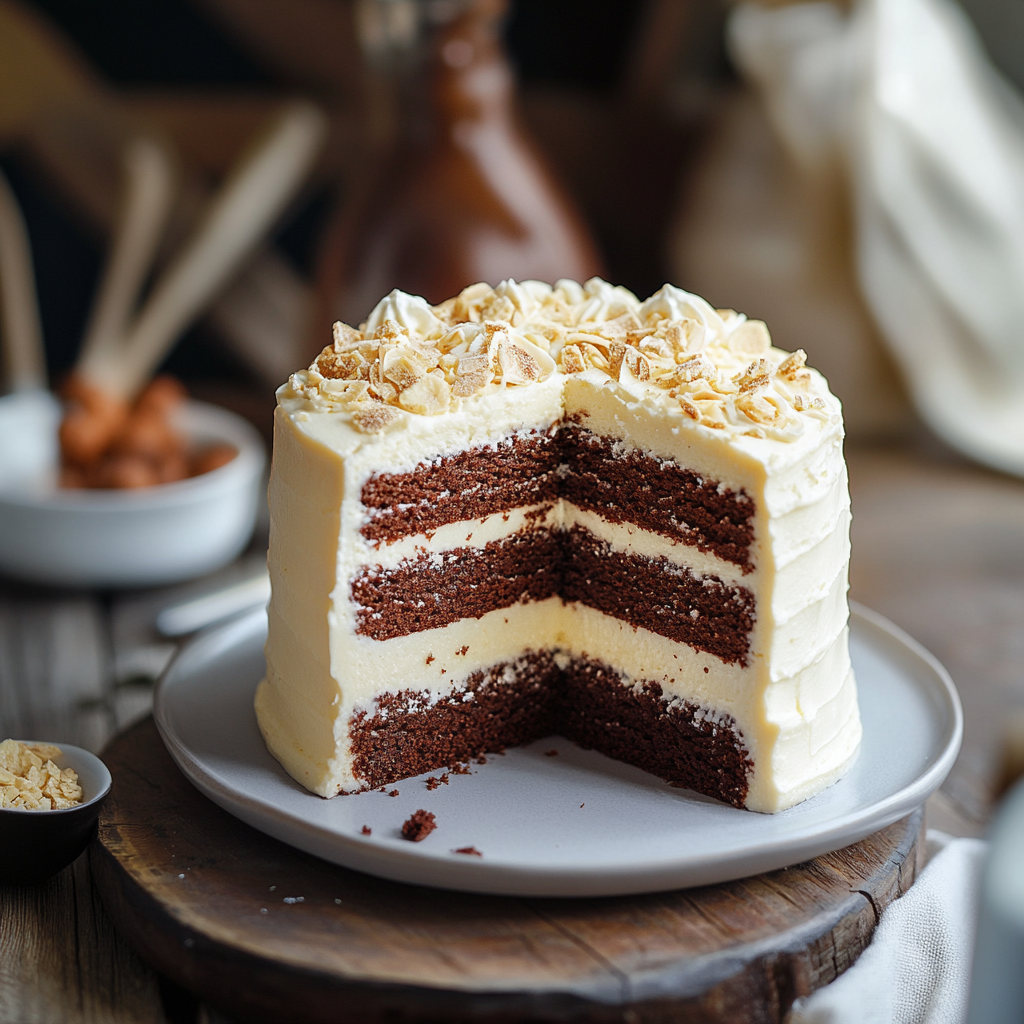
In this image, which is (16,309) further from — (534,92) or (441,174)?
(534,92)

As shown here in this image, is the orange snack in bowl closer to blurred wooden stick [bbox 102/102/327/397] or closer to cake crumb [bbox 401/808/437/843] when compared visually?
blurred wooden stick [bbox 102/102/327/397]

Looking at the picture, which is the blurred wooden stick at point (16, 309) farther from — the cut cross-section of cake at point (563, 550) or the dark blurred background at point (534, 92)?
the cut cross-section of cake at point (563, 550)

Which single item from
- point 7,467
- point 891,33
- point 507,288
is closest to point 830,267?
point 891,33

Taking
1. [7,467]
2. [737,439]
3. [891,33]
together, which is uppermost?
[891,33]

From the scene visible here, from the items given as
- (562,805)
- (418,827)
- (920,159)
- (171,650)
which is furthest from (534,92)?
(418,827)

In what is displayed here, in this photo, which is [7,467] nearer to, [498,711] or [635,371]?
[498,711]

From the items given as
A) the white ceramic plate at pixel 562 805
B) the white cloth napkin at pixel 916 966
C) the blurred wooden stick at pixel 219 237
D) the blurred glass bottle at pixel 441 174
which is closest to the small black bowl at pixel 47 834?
the white ceramic plate at pixel 562 805
